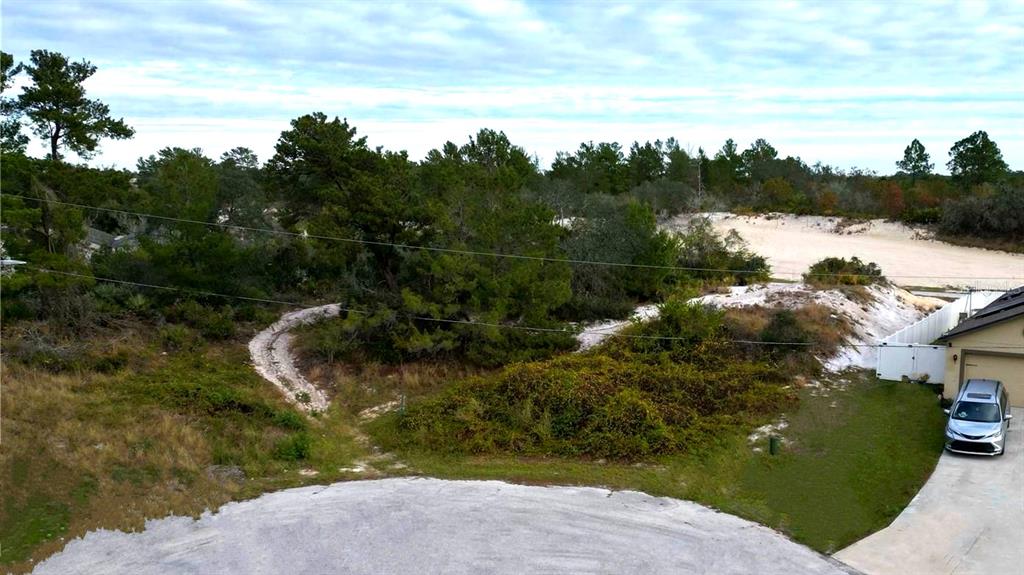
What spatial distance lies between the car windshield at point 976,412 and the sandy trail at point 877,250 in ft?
77.7

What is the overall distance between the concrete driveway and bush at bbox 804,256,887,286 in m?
16.2

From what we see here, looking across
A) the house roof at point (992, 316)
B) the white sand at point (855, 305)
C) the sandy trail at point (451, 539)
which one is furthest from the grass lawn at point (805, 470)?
the white sand at point (855, 305)

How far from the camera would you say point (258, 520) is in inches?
597

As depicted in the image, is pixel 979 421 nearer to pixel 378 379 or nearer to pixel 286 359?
pixel 378 379

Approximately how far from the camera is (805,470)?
1731 centimetres

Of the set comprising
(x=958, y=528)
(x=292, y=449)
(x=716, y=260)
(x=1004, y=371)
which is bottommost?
(x=292, y=449)

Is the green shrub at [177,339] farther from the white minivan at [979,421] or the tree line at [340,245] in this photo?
the white minivan at [979,421]

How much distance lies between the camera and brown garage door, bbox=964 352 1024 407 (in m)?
20.3

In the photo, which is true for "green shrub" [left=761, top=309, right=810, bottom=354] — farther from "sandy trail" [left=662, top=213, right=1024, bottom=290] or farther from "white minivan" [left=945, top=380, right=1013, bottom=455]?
"sandy trail" [left=662, top=213, right=1024, bottom=290]

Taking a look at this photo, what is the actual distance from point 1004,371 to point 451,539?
16.4 metres

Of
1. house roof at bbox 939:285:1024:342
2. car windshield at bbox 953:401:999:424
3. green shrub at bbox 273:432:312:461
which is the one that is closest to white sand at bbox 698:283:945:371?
house roof at bbox 939:285:1024:342

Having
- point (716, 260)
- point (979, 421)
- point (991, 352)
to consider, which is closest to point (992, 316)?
point (991, 352)

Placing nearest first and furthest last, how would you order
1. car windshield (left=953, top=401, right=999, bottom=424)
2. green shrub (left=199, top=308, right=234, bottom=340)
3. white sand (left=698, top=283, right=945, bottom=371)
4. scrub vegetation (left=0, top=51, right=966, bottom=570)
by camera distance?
scrub vegetation (left=0, top=51, right=966, bottom=570) < car windshield (left=953, top=401, right=999, bottom=424) < white sand (left=698, top=283, right=945, bottom=371) < green shrub (left=199, top=308, right=234, bottom=340)

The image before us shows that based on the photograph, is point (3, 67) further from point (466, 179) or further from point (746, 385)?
point (746, 385)
